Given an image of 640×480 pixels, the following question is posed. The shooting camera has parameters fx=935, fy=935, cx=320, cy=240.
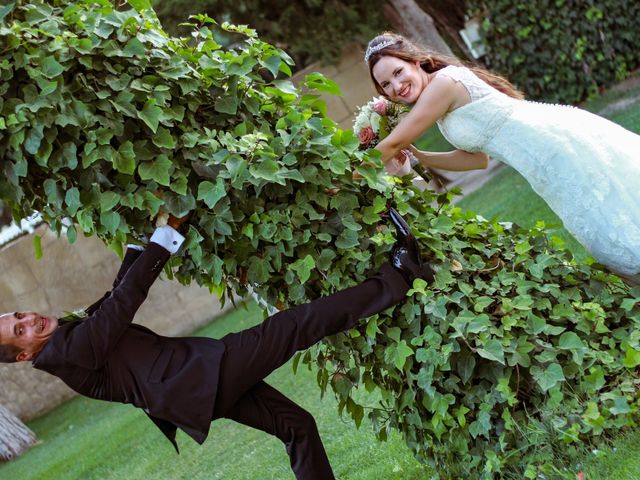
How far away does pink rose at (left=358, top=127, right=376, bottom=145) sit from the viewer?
4482mm

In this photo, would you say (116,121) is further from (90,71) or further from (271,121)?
(271,121)

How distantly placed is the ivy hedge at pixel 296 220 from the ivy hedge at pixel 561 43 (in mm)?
8623

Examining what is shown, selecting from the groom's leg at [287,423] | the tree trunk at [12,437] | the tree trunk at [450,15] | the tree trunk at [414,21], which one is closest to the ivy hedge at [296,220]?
the groom's leg at [287,423]

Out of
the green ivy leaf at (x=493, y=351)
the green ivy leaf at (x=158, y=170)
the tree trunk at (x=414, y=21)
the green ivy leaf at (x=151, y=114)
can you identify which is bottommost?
the tree trunk at (x=414, y=21)

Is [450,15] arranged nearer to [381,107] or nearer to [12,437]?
[12,437]

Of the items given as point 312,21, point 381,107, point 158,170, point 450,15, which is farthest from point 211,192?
point 450,15

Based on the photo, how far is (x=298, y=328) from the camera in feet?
12.8

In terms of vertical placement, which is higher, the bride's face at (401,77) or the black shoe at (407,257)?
the bride's face at (401,77)

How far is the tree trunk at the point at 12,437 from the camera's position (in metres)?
11.0

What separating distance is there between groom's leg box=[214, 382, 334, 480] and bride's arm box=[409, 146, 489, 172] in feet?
4.54

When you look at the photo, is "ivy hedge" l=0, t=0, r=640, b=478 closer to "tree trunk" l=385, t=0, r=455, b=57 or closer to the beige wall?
the beige wall

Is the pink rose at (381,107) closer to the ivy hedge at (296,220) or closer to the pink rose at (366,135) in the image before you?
the pink rose at (366,135)

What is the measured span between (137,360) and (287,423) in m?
0.85

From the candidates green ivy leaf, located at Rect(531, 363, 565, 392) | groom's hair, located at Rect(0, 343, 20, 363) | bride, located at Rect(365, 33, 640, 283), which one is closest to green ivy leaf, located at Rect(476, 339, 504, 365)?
green ivy leaf, located at Rect(531, 363, 565, 392)
